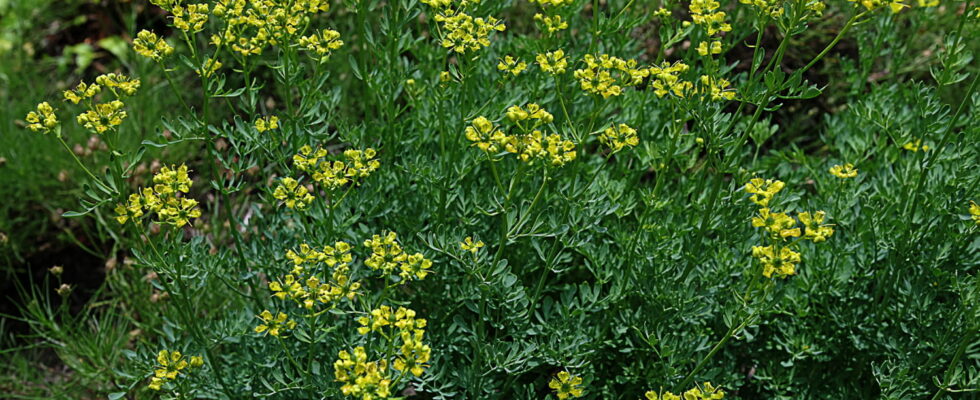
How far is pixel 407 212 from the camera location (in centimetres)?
317

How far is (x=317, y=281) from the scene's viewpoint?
2230mm

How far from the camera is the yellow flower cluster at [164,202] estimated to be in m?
2.35

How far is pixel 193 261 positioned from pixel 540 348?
1.13 m

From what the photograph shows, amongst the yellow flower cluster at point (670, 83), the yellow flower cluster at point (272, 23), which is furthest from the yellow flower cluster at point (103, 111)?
the yellow flower cluster at point (670, 83)

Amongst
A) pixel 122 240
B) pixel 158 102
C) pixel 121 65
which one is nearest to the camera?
pixel 122 240

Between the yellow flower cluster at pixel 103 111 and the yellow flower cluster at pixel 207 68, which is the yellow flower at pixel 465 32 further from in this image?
the yellow flower cluster at pixel 103 111

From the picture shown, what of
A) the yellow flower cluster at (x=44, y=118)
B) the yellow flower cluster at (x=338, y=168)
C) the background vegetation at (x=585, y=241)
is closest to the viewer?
the yellow flower cluster at (x=44, y=118)

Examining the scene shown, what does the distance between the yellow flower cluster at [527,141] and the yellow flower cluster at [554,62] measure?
7.0 inches

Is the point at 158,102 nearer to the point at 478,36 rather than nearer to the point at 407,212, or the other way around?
the point at 407,212

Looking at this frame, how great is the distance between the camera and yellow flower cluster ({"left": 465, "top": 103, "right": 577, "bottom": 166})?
7.40 ft

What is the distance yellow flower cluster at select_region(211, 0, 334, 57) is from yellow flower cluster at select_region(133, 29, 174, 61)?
15 cm

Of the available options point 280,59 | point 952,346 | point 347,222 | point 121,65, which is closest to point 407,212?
point 347,222

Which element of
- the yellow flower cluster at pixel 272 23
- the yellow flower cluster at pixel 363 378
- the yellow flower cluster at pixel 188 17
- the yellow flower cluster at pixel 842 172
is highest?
the yellow flower cluster at pixel 188 17

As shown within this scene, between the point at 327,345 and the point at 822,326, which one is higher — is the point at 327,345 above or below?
above
